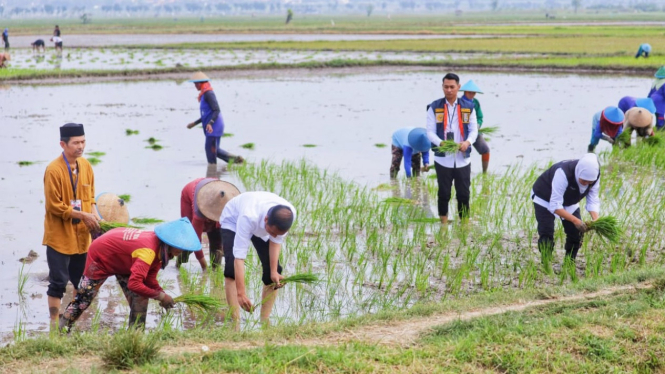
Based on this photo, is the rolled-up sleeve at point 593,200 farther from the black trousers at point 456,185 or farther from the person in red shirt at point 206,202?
the person in red shirt at point 206,202

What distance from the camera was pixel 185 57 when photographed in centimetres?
3034

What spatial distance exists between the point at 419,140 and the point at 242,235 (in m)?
4.48

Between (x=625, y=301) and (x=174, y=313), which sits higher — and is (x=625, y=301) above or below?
above

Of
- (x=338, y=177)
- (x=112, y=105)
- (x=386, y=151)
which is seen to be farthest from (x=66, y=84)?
(x=338, y=177)

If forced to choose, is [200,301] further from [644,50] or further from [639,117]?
[644,50]

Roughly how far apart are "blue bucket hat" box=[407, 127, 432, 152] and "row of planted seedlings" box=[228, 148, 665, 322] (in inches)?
19.0

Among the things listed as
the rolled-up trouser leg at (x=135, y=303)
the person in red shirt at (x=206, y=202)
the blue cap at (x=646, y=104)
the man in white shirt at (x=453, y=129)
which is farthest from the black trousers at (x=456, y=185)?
the blue cap at (x=646, y=104)

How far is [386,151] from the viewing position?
11.8m

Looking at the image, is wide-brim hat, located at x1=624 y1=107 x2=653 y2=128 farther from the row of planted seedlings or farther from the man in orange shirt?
the man in orange shirt

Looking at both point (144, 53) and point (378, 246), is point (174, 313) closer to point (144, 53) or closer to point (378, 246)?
point (378, 246)

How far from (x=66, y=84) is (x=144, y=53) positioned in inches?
495

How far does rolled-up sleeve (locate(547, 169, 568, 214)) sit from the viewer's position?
5.61 meters

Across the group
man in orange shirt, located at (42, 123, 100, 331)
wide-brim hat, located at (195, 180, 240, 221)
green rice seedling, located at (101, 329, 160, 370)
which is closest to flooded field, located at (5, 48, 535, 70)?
wide-brim hat, located at (195, 180, 240, 221)

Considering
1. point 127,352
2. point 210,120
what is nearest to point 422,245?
point 127,352
